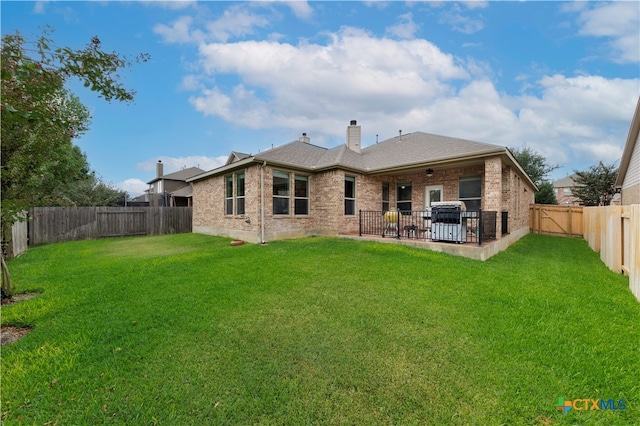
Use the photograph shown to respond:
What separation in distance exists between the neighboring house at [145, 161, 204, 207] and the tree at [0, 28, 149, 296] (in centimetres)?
1755

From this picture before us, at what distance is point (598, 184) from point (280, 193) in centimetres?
2600

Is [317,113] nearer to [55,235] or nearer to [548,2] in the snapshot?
[548,2]

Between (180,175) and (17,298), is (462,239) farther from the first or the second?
(180,175)

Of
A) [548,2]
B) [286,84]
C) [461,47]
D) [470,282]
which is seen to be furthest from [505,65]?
[470,282]

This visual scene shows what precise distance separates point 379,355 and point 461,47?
464 inches

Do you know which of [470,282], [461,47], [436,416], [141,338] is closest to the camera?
[436,416]

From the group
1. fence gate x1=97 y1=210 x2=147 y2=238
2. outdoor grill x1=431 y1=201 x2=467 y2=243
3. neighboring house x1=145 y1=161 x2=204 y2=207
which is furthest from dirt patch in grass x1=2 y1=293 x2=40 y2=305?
neighboring house x1=145 y1=161 x2=204 y2=207

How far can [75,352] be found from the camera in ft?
9.41

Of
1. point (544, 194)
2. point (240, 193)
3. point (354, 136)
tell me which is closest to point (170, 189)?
point (240, 193)

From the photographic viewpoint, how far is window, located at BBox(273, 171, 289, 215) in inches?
392

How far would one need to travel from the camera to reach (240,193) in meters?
10.6

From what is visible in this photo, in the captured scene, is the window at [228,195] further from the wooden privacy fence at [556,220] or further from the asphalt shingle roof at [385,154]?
the wooden privacy fence at [556,220]

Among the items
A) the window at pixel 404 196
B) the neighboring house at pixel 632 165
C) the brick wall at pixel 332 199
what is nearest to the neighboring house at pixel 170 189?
the brick wall at pixel 332 199

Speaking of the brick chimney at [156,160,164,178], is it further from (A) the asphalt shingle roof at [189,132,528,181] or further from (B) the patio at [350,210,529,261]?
(B) the patio at [350,210,529,261]
